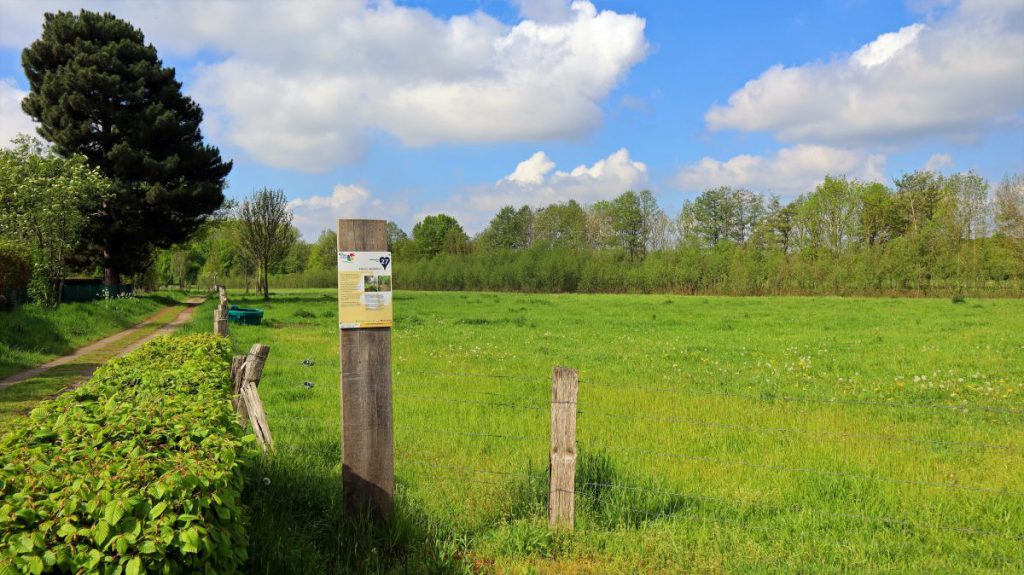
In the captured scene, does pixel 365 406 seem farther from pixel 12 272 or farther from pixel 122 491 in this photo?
pixel 12 272

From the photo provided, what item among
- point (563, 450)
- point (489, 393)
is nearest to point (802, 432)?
point (563, 450)

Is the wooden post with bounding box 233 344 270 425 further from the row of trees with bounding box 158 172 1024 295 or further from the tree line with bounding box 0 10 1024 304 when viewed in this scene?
the row of trees with bounding box 158 172 1024 295

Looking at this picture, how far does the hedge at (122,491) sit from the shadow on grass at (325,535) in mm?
Answer: 643

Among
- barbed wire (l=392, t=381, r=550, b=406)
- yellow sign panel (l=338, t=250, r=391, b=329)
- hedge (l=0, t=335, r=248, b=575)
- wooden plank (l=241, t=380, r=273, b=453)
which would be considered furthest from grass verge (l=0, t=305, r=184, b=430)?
barbed wire (l=392, t=381, r=550, b=406)

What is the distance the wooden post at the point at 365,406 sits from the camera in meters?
4.43

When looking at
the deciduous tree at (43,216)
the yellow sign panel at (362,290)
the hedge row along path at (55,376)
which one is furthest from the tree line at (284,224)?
the yellow sign panel at (362,290)

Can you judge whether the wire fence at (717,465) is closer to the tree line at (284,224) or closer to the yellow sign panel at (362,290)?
the yellow sign panel at (362,290)

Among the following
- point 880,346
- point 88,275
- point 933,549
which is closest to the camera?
point 933,549

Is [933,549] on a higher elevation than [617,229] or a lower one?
lower

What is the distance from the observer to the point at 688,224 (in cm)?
8162

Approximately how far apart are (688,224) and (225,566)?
8382 cm

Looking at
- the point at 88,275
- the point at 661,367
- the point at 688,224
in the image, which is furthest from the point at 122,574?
the point at 688,224

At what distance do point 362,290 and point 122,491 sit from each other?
7.29ft

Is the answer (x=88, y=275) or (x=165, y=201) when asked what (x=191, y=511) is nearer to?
(x=165, y=201)
